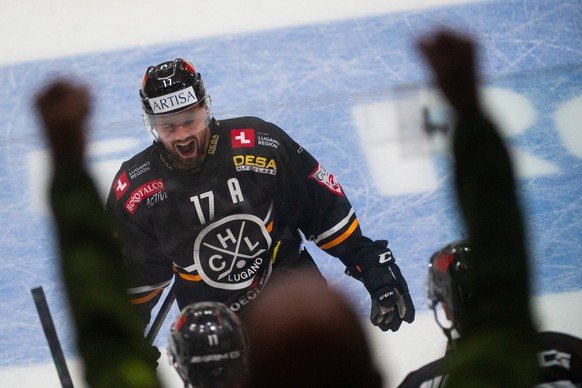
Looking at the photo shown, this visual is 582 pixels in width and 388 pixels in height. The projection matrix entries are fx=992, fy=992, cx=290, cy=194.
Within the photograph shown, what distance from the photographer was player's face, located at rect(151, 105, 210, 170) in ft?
10.2

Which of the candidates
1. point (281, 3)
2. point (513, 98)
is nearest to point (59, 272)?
point (513, 98)

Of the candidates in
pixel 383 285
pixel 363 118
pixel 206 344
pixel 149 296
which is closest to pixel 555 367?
pixel 206 344

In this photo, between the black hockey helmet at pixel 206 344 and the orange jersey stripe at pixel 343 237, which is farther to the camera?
the orange jersey stripe at pixel 343 237

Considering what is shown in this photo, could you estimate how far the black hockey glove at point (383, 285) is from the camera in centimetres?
320

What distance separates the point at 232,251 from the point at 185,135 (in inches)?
15.7

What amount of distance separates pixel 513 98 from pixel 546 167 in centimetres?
42

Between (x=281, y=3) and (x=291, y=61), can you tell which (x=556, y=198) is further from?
(x=281, y=3)

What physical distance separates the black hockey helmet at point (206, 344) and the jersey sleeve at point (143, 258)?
1.18 m

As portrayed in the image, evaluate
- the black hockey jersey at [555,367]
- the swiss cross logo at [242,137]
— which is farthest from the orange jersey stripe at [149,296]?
the black hockey jersey at [555,367]

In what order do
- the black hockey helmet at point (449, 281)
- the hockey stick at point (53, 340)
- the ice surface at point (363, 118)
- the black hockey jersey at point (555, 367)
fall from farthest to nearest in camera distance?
the ice surface at point (363, 118), the hockey stick at point (53, 340), the black hockey jersey at point (555, 367), the black hockey helmet at point (449, 281)

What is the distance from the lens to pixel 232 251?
317 cm

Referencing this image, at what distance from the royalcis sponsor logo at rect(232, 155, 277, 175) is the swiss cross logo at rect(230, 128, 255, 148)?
0.04 meters

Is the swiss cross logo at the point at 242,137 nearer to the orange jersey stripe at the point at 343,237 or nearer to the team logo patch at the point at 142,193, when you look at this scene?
the team logo patch at the point at 142,193

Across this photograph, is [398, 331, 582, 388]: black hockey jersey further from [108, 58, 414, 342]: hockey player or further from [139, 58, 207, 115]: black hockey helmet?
[139, 58, 207, 115]: black hockey helmet
